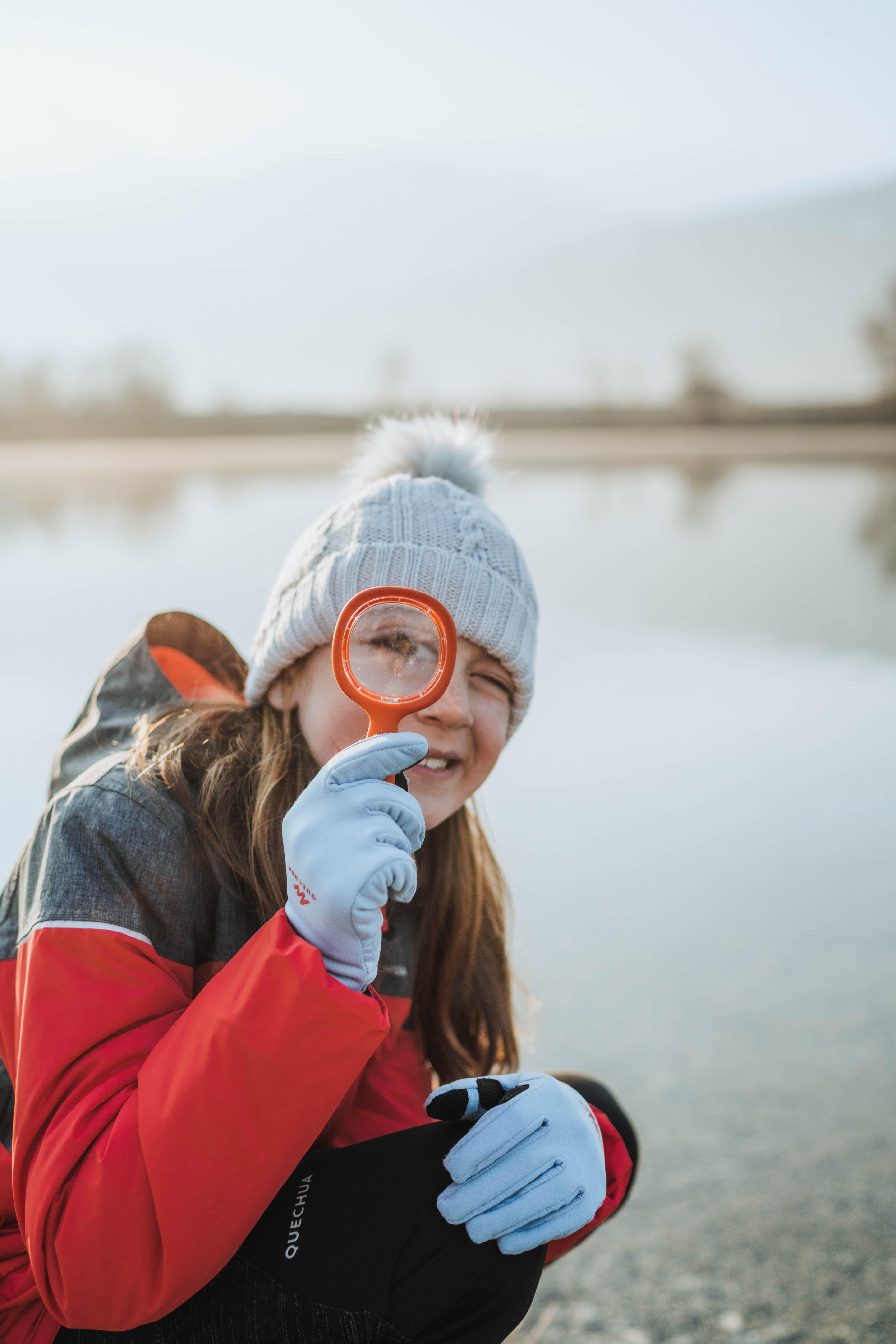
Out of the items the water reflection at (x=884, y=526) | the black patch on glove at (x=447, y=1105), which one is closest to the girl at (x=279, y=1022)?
the black patch on glove at (x=447, y=1105)

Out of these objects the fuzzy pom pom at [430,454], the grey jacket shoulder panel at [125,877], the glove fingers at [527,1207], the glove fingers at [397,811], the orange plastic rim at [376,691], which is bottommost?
the glove fingers at [527,1207]

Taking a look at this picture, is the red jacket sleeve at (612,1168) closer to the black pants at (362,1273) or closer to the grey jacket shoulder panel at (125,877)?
the black pants at (362,1273)

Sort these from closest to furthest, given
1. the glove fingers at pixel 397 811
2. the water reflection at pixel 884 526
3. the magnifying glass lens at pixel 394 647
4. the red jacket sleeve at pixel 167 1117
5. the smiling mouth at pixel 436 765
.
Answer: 1. the red jacket sleeve at pixel 167 1117
2. the glove fingers at pixel 397 811
3. the magnifying glass lens at pixel 394 647
4. the smiling mouth at pixel 436 765
5. the water reflection at pixel 884 526

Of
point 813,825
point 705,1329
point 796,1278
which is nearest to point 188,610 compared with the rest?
point 705,1329

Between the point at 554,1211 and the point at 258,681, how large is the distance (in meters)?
0.99

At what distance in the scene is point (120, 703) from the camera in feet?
5.55

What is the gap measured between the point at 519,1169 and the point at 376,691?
705mm

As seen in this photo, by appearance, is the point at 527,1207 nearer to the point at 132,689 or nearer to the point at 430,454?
the point at 132,689

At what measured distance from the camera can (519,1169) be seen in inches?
49.7

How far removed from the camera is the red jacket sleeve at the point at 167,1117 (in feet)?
3.44

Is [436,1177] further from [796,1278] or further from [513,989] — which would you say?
[796,1278]

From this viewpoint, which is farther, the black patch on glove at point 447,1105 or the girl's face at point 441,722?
the girl's face at point 441,722

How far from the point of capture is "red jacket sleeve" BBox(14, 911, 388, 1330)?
3.44 ft

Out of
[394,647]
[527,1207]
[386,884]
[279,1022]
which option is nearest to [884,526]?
[394,647]
